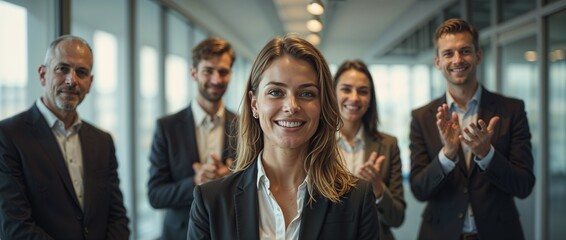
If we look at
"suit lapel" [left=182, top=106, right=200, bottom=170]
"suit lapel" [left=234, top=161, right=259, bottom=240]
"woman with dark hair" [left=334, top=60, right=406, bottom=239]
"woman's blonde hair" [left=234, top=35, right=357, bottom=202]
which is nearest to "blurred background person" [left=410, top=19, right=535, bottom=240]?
"woman with dark hair" [left=334, top=60, right=406, bottom=239]

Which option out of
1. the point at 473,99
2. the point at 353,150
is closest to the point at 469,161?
the point at 473,99

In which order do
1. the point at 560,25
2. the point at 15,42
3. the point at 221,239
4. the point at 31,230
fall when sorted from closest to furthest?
the point at 221,239 → the point at 31,230 → the point at 15,42 → the point at 560,25

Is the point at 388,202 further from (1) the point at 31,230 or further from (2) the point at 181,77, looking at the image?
(2) the point at 181,77

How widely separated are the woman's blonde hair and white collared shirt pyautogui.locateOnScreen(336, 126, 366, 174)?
835mm

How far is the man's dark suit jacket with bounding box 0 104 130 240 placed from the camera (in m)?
1.73

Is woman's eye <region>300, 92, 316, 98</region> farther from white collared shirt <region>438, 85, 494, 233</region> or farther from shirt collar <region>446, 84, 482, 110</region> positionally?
shirt collar <region>446, 84, 482, 110</region>

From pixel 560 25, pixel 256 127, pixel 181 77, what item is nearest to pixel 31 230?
pixel 256 127

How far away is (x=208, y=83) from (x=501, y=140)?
5.27 feet

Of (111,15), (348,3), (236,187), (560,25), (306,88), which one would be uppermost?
(348,3)

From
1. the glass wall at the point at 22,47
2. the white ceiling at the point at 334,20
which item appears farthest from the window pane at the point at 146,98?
the glass wall at the point at 22,47

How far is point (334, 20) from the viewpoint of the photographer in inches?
209

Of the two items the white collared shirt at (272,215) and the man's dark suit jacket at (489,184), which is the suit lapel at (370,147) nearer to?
the man's dark suit jacket at (489,184)

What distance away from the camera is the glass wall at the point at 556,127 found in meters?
3.32

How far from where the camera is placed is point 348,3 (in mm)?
4613
